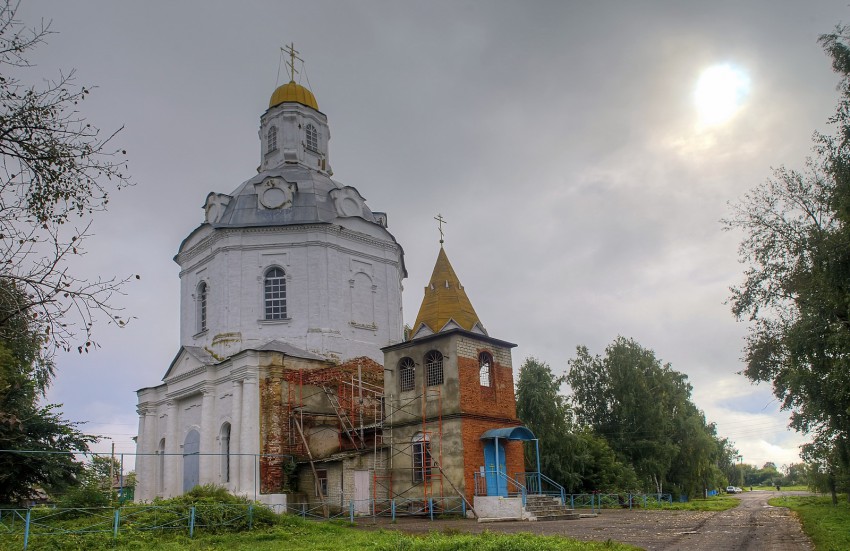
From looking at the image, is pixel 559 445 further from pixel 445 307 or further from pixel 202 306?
pixel 202 306

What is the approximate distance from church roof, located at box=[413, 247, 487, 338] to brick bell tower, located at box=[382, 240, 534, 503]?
52mm

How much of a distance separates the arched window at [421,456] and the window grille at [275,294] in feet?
27.1

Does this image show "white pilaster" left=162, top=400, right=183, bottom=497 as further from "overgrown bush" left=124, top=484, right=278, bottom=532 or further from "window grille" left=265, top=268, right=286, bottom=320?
"overgrown bush" left=124, top=484, right=278, bottom=532

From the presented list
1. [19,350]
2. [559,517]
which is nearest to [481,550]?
[559,517]

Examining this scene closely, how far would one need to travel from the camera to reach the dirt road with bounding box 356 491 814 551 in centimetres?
1342

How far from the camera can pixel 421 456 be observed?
22.6 m

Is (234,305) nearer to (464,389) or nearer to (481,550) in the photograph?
(464,389)

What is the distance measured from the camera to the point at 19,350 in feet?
70.3

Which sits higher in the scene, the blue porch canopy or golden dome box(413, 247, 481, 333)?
golden dome box(413, 247, 481, 333)

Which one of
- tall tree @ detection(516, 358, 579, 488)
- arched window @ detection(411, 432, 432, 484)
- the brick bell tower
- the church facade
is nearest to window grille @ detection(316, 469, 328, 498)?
the church facade

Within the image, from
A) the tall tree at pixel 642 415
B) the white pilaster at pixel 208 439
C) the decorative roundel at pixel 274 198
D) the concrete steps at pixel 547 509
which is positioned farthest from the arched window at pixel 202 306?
the tall tree at pixel 642 415

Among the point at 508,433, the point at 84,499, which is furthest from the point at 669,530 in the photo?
the point at 84,499

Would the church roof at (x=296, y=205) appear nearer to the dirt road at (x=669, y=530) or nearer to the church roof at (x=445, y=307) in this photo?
the church roof at (x=445, y=307)

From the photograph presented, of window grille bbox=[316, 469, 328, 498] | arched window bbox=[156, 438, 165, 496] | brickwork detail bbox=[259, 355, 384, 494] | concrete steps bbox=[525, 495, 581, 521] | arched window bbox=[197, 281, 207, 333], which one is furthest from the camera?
arched window bbox=[197, 281, 207, 333]
